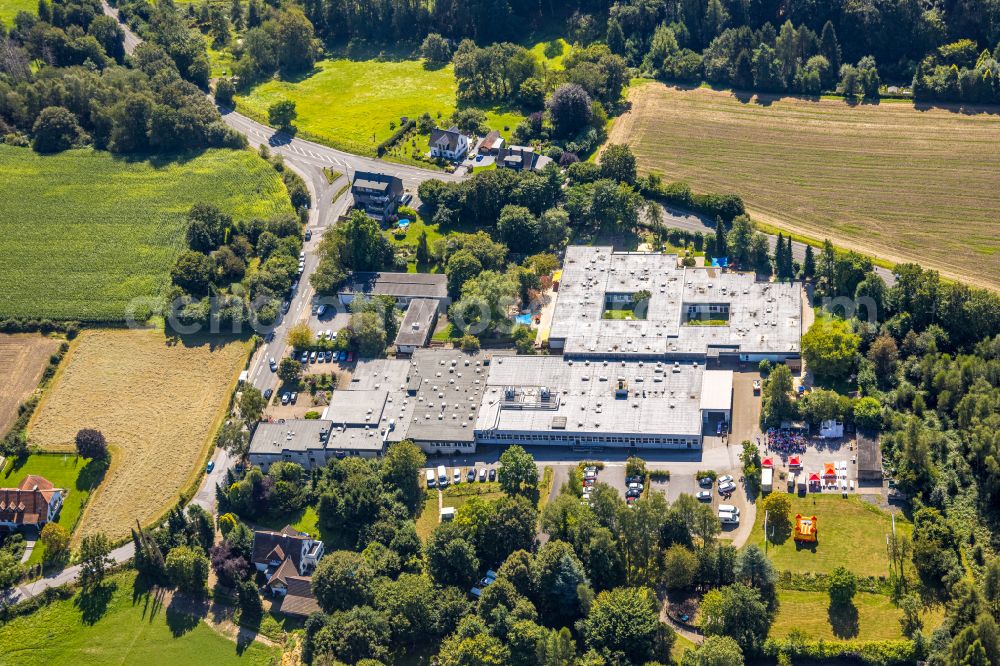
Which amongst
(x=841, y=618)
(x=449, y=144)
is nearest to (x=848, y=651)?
(x=841, y=618)

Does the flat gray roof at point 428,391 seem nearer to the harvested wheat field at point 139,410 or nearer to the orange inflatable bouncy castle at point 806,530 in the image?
the harvested wheat field at point 139,410

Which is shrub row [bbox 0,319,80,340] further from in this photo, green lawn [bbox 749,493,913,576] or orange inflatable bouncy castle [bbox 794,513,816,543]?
orange inflatable bouncy castle [bbox 794,513,816,543]

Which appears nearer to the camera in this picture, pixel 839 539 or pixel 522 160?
pixel 839 539

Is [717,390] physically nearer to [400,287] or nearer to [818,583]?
[818,583]

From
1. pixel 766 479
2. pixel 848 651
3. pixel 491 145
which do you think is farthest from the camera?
pixel 491 145

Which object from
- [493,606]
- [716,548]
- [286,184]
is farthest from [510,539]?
[286,184]

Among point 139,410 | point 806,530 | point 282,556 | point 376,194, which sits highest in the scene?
point 806,530

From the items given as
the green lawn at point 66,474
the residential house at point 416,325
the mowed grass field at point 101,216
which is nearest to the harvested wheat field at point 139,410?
the green lawn at point 66,474
